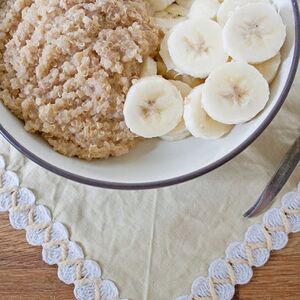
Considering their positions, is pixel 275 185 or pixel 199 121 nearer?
pixel 199 121

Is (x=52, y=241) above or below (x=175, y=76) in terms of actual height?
below

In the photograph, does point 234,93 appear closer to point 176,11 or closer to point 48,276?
point 176,11

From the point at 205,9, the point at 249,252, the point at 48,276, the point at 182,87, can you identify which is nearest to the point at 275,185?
the point at 249,252

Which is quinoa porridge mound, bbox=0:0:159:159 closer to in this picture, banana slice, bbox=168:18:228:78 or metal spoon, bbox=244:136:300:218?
banana slice, bbox=168:18:228:78

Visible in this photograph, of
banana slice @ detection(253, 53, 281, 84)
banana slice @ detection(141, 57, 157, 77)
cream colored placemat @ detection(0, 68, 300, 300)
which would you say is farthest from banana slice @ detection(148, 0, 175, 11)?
cream colored placemat @ detection(0, 68, 300, 300)

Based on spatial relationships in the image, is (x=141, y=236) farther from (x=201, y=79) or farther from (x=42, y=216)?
(x=201, y=79)

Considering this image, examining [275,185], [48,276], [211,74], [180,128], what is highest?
[211,74]
